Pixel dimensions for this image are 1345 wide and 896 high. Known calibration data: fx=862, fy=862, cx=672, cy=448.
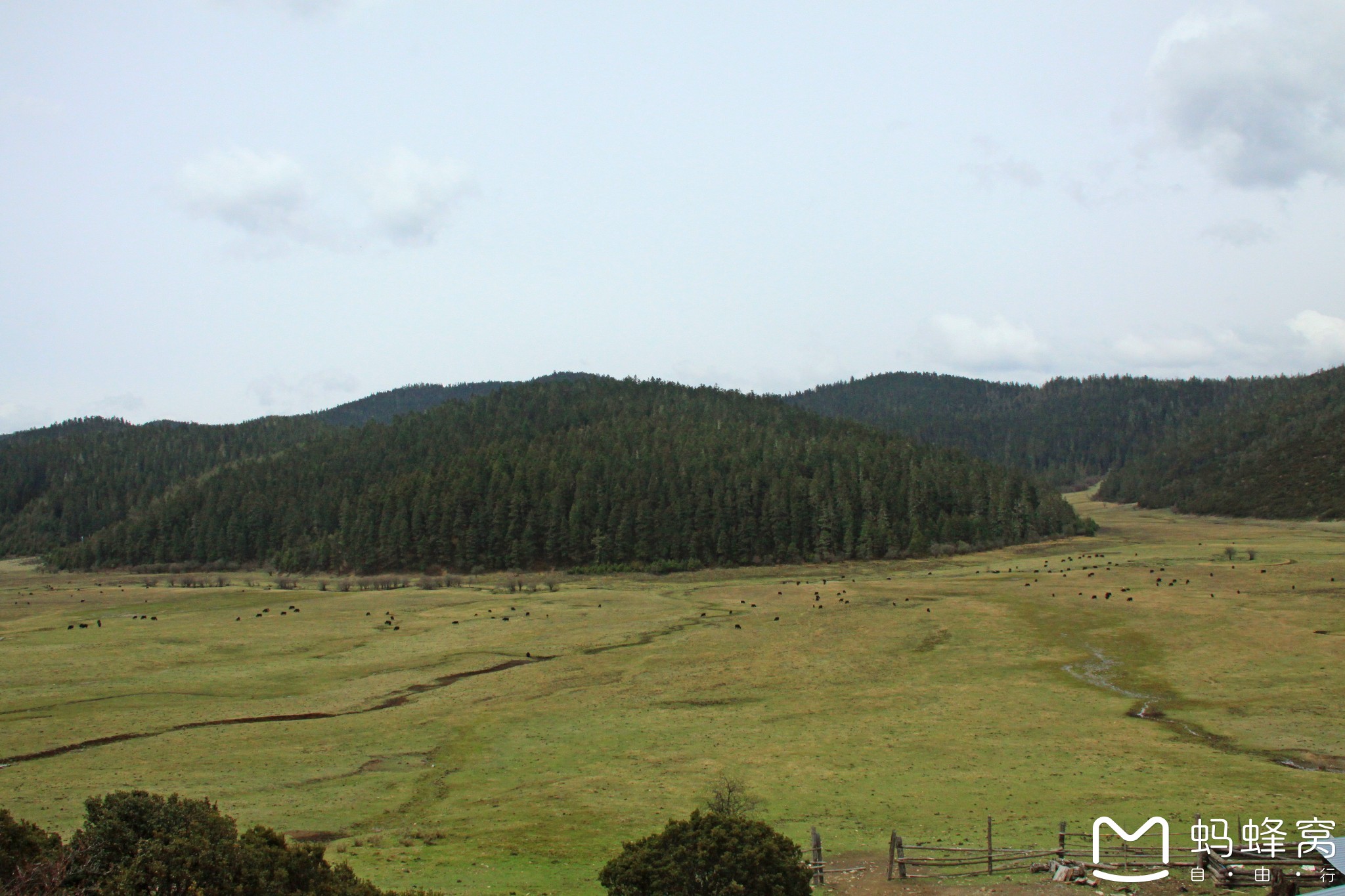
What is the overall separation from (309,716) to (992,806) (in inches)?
1535

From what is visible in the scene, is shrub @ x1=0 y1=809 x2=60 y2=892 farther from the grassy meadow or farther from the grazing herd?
the grazing herd

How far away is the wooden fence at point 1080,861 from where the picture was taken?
22.4m

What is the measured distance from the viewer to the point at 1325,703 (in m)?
46.6

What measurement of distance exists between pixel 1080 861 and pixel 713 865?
12.5 metres

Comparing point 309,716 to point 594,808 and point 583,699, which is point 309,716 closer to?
point 583,699

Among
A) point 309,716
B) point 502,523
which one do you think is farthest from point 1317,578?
point 502,523

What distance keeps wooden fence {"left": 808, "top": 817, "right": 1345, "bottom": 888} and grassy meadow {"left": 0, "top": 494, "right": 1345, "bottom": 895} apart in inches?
76.8

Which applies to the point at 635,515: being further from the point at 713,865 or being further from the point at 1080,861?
the point at 713,865

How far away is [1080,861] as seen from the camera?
81.4 feet

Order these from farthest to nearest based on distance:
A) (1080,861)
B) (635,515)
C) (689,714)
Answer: (635,515) < (689,714) < (1080,861)

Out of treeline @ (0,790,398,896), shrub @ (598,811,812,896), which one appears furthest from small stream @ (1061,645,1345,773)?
treeline @ (0,790,398,896)

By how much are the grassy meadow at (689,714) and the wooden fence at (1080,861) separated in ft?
6.40

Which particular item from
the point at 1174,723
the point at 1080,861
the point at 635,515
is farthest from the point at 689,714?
the point at 635,515

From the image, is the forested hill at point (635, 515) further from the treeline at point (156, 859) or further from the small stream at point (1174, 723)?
the treeline at point (156, 859)
